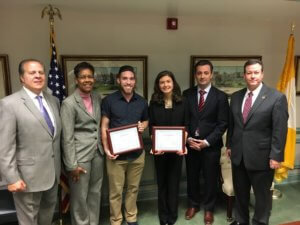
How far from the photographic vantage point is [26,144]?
186 centimetres

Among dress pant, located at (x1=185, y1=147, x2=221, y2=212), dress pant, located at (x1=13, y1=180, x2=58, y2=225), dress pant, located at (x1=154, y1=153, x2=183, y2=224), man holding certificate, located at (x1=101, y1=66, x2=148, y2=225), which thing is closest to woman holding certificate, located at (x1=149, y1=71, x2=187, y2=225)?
dress pant, located at (x1=154, y1=153, x2=183, y2=224)

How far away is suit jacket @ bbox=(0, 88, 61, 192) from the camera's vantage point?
1.79m

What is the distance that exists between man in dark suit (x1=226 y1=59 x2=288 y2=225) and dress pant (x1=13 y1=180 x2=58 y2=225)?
1516 mm

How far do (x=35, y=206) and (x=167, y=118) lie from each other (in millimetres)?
1232

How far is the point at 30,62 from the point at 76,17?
39.9 inches

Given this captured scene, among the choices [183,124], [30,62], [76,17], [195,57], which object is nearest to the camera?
[30,62]

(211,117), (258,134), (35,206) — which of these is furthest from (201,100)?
(35,206)

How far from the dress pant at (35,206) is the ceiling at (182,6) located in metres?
1.54

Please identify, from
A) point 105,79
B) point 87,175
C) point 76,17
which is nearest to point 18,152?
point 87,175

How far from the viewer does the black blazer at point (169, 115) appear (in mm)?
2385

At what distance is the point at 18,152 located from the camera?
1873 mm

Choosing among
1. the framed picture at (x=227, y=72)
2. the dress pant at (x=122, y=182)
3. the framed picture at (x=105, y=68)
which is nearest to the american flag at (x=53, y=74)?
the framed picture at (x=105, y=68)

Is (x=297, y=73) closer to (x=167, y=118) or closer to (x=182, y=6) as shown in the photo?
(x=182, y=6)

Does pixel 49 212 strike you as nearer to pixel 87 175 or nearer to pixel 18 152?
Answer: pixel 87 175
